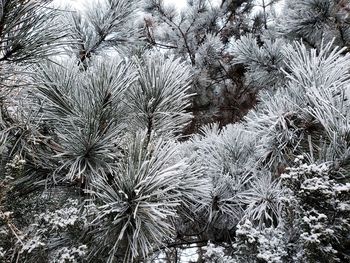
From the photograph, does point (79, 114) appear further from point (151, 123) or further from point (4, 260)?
point (4, 260)

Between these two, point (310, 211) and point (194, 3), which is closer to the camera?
point (310, 211)

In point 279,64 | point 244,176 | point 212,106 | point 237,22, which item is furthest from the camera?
point 237,22

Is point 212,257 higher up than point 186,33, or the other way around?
point 186,33

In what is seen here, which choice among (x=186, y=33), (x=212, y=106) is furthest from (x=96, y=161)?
(x=186, y=33)

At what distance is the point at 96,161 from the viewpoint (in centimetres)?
80

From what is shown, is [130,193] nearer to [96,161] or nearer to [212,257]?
[96,161]

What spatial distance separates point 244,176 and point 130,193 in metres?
0.44

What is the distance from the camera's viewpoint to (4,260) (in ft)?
2.28

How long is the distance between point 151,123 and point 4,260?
0.41 m

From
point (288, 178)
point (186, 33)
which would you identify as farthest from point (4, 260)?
point (186, 33)

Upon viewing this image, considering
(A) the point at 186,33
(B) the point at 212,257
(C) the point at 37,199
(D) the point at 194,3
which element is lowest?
(B) the point at 212,257

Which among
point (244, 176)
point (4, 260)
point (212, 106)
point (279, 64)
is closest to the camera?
point (4, 260)

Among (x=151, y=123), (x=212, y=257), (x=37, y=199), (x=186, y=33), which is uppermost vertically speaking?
(x=186, y=33)

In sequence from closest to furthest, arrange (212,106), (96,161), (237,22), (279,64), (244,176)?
(96,161), (244,176), (279,64), (212,106), (237,22)
